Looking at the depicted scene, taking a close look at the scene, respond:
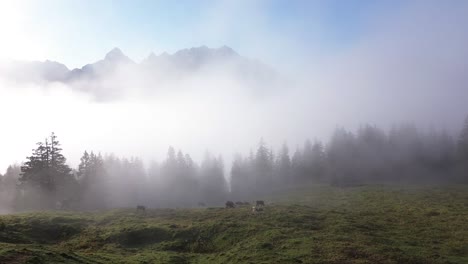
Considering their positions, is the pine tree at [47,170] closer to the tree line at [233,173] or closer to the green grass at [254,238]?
the tree line at [233,173]

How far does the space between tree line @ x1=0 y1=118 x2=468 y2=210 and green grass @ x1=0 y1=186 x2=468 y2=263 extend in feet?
146

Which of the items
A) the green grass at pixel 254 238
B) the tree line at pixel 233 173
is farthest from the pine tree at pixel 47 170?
the green grass at pixel 254 238

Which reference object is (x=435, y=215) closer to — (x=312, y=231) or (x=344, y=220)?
(x=344, y=220)

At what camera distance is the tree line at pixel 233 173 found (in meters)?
90.2

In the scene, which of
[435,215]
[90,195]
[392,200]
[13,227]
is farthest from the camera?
[90,195]

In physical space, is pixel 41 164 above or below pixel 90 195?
above

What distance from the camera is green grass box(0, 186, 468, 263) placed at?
30641 millimetres

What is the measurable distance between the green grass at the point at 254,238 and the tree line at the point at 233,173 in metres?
44.4

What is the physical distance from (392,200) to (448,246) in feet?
110

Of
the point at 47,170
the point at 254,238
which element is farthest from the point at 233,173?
the point at 254,238

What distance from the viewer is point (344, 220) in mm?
45781

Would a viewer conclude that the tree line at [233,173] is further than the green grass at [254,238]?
Yes

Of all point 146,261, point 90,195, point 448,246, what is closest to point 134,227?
point 146,261

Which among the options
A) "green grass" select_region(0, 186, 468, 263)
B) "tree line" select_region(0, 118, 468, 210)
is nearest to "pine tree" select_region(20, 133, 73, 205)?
"tree line" select_region(0, 118, 468, 210)
